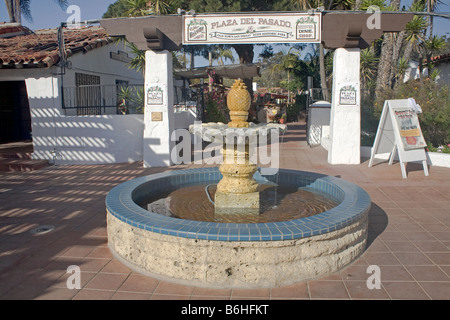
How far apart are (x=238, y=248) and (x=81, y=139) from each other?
28.4 ft

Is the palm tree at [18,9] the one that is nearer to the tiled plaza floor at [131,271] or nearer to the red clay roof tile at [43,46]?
the red clay roof tile at [43,46]

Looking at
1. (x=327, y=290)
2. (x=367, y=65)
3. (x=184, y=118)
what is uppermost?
(x=367, y=65)

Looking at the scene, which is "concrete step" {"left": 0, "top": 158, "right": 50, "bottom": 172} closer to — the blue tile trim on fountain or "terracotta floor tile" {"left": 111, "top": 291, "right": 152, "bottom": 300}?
the blue tile trim on fountain

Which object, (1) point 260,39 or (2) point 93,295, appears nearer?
(2) point 93,295

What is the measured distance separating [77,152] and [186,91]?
583 centimetres

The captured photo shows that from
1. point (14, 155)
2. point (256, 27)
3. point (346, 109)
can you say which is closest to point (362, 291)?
point (346, 109)

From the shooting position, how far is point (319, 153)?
12.2 meters

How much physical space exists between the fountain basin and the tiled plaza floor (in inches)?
4.5

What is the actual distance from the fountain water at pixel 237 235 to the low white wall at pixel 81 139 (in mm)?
5871

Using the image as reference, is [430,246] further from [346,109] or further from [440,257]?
[346,109]

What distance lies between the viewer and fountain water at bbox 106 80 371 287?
11.8 feet

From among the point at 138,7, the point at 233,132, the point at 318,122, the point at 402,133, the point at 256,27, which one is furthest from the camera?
the point at 318,122

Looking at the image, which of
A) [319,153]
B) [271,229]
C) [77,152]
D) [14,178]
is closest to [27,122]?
[77,152]

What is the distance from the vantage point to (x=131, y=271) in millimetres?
4039
